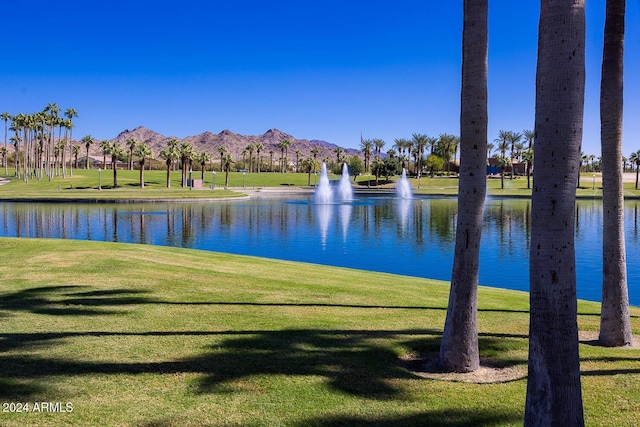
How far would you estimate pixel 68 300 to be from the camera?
11.5 meters

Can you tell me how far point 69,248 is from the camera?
19.4m

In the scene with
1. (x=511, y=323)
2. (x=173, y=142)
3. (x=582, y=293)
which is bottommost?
(x=582, y=293)

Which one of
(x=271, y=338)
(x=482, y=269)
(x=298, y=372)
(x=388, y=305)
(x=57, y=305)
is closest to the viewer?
(x=298, y=372)

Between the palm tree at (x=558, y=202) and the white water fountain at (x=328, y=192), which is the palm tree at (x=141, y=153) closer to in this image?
the white water fountain at (x=328, y=192)

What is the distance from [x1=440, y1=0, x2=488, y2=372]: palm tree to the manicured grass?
0.73 metres

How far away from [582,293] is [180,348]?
1848cm

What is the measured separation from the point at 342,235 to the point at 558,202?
3612cm

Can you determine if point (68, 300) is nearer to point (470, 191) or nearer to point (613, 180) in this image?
point (470, 191)

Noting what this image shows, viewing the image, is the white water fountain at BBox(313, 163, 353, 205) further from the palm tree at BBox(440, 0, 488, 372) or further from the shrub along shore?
the palm tree at BBox(440, 0, 488, 372)

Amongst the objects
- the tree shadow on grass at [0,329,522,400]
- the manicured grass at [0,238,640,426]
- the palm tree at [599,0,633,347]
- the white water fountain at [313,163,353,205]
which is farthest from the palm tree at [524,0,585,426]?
the white water fountain at [313,163,353,205]

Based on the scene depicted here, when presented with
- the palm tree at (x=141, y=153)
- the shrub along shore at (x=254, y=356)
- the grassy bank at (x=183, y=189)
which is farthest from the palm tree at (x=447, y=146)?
the shrub along shore at (x=254, y=356)

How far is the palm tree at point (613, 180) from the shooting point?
9.71m

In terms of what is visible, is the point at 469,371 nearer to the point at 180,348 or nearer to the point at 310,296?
the point at 180,348

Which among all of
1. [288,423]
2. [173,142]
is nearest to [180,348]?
[288,423]
